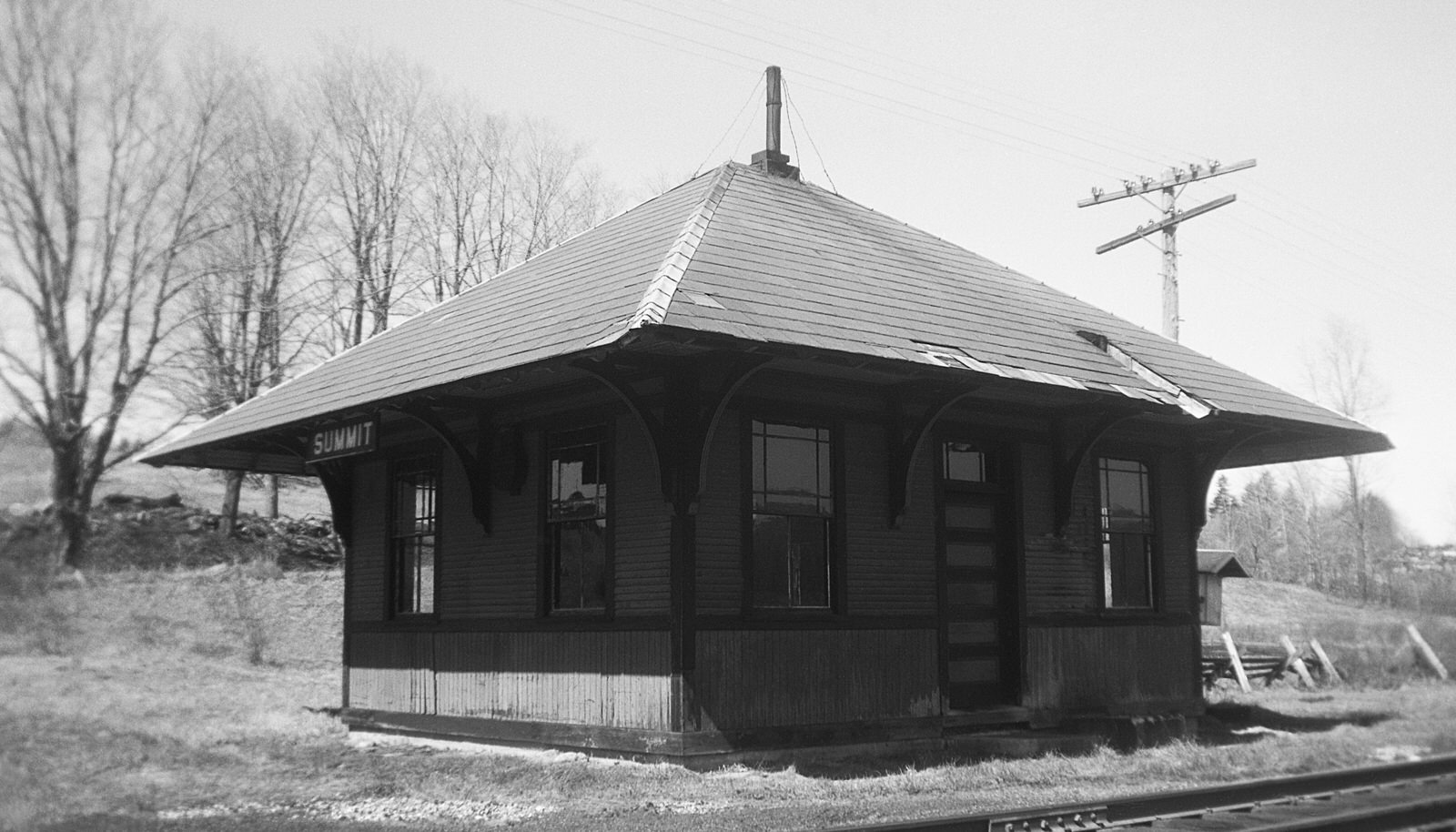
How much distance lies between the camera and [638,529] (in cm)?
1104

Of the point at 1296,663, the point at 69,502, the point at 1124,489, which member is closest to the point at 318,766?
the point at 69,502

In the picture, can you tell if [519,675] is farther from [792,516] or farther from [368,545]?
[368,545]

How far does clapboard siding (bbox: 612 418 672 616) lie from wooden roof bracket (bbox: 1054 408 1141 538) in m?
5.00

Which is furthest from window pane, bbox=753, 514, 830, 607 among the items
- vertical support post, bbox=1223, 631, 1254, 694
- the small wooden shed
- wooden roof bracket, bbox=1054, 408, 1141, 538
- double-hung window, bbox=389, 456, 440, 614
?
the small wooden shed

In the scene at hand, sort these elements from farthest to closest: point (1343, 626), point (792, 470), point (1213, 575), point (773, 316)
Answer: point (1343, 626)
point (1213, 575)
point (792, 470)
point (773, 316)

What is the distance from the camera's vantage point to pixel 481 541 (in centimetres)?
1305

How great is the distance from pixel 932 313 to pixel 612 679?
4758 millimetres

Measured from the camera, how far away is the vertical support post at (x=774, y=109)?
→ 635 inches

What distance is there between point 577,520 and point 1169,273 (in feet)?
65.1

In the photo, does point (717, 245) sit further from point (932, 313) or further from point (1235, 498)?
point (1235, 498)

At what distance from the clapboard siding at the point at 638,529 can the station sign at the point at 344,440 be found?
8.89ft

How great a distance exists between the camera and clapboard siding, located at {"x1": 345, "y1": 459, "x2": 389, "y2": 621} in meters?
14.8

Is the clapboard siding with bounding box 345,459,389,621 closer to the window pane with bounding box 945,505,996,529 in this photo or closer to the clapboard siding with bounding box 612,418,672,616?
the clapboard siding with bounding box 612,418,672,616

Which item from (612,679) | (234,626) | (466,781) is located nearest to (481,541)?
(612,679)
